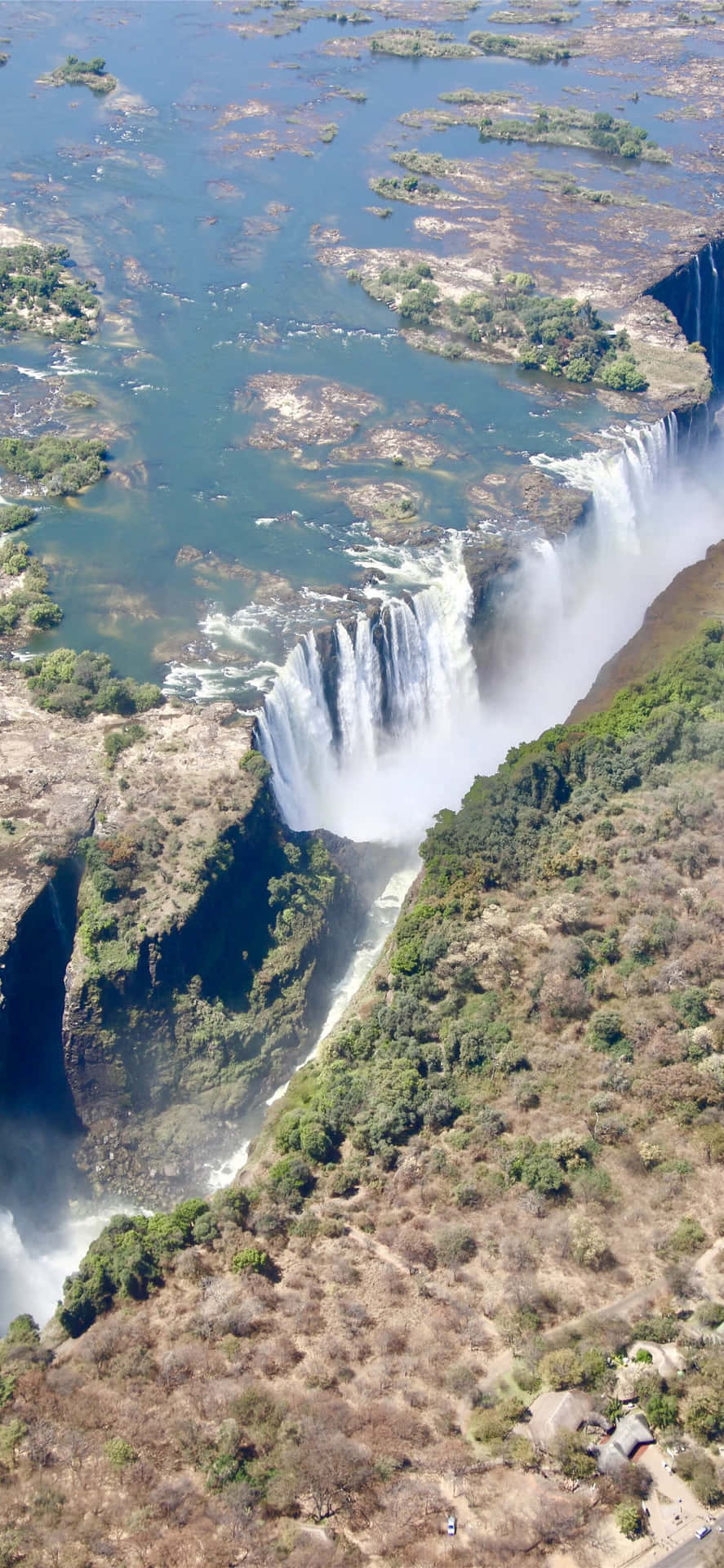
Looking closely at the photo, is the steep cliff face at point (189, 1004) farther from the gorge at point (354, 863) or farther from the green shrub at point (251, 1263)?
the green shrub at point (251, 1263)

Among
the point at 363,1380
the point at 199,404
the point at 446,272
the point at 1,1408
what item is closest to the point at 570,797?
the point at 363,1380

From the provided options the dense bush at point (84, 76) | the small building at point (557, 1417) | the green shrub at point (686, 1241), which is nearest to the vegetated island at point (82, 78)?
the dense bush at point (84, 76)

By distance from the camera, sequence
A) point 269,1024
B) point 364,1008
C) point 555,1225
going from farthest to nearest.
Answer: point 269,1024 < point 364,1008 < point 555,1225

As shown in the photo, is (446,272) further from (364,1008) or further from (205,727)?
(364,1008)

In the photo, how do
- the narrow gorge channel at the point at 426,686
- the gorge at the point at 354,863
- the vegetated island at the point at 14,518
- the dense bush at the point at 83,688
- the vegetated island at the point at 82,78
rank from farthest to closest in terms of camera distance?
the vegetated island at the point at 82,78, the vegetated island at the point at 14,518, the dense bush at the point at 83,688, the narrow gorge channel at the point at 426,686, the gorge at the point at 354,863

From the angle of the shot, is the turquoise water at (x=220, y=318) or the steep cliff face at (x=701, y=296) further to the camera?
the steep cliff face at (x=701, y=296)

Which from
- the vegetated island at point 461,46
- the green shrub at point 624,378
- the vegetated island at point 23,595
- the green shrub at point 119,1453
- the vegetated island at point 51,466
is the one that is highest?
the vegetated island at point 461,46
